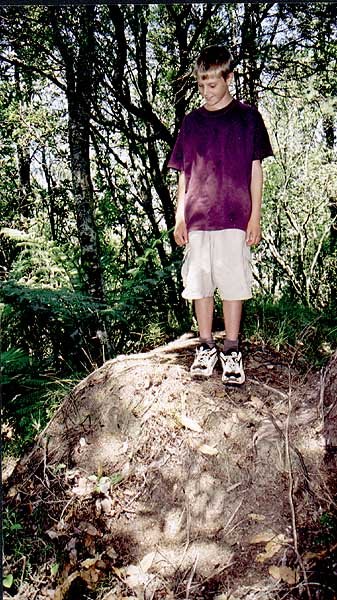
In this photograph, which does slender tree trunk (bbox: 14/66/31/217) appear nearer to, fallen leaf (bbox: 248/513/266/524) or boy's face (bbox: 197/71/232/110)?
boy's face (bbox: 197/71/232/110)

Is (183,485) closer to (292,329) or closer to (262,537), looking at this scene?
(262,537)

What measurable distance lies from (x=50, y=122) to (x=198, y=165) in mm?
984

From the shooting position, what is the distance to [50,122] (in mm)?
2746

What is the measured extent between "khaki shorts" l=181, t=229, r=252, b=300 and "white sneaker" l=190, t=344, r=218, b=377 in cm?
25

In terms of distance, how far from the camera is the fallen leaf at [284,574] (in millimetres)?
1682

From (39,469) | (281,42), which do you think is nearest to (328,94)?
(281,42)

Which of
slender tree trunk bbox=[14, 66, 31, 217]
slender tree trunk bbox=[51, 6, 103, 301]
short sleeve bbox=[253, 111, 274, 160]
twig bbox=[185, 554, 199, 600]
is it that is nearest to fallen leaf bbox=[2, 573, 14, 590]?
twig bbox=[185, 554, 199, 600]

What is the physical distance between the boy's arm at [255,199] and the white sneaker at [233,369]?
52cm

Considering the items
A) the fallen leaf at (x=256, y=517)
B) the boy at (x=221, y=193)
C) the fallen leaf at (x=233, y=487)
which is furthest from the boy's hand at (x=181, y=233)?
the fallen leaf at (x=256, y=517)

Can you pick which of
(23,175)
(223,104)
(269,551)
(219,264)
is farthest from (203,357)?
(23,175)

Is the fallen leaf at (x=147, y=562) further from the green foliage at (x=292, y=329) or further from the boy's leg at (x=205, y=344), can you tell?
the green foliage at (x=292, y=329)

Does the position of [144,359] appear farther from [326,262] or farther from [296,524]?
[326,262]

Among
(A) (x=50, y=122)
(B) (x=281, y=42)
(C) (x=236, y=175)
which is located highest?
(B) (x=281, y=42)

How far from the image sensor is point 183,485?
1.99 m
